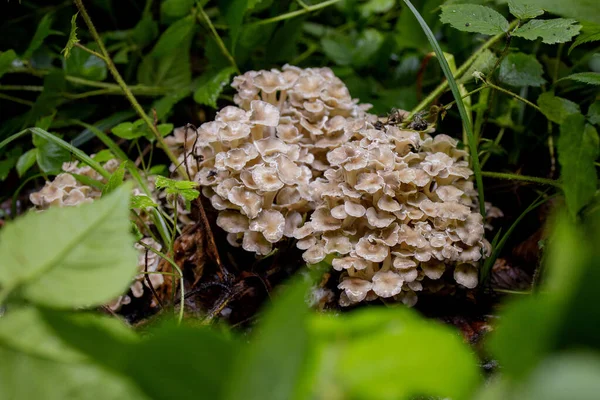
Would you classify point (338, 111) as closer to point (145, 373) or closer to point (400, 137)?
point (400, 137)

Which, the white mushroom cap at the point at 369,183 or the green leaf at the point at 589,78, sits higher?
the green leaf at the point at 589,78

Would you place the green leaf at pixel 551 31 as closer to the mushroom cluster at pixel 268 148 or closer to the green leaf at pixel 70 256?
the mushroom cluster at pixel 268 148

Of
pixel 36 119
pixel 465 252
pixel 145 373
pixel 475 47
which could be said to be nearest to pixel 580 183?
pixel 465 252

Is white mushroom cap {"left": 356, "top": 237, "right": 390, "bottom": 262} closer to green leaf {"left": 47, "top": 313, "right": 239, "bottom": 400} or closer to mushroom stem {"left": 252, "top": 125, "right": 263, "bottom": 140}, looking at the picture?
mushroom stem {"left": 252, "top": 125, "right": 263, "bottom": 140}

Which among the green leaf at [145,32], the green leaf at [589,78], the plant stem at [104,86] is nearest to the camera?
the green leaf at [589,78]

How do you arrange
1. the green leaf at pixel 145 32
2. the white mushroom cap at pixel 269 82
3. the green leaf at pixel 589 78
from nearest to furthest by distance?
1. the green leaf at pixel 589 78
2. the white mushroom cap at pixel 269 82
3. the green leaf at pixel 145 32

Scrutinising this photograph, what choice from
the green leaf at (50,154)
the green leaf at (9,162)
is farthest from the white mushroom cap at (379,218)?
the green leaf at (9,162)

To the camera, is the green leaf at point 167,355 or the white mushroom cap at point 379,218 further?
the white mushroom cap at point 379,218

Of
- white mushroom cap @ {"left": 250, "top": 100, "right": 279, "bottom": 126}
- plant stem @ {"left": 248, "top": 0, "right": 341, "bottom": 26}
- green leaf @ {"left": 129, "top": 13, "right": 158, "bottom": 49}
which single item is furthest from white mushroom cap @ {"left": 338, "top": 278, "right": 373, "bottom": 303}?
green leaf @ {"left": 129, "top": 13, "right": 158, "bottom": 49}
